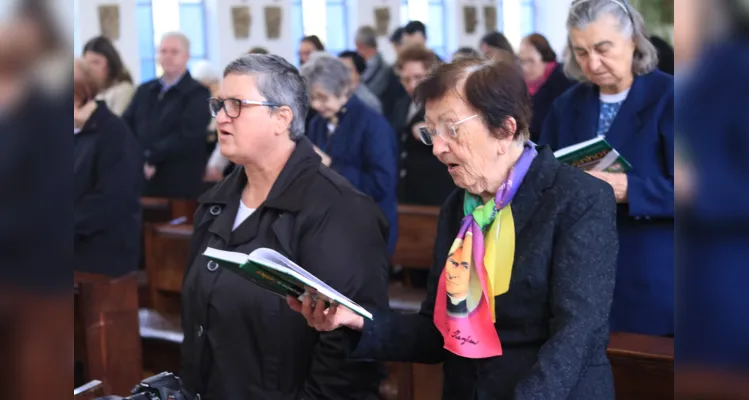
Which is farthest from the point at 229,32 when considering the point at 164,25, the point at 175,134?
the point at 175,134

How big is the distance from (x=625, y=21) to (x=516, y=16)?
14.8 metres

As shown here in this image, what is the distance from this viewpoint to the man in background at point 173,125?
614 centimetres

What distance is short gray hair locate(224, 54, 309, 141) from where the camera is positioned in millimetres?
2588

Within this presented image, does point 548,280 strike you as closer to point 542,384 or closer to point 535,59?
point 542,384

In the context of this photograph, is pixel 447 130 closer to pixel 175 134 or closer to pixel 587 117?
pixel 587 117

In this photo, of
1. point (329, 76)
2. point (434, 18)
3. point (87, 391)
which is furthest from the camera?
point (434, 18)

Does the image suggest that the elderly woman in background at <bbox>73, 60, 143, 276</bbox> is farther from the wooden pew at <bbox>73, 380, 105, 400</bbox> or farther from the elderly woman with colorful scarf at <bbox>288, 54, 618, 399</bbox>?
the elderly woman with colorful scarf at <bbox>288, 54, 618, 399</bbox>

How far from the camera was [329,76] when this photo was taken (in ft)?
15.1

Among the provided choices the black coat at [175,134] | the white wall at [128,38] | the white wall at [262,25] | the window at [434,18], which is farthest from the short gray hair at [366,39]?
the window at [434,18]

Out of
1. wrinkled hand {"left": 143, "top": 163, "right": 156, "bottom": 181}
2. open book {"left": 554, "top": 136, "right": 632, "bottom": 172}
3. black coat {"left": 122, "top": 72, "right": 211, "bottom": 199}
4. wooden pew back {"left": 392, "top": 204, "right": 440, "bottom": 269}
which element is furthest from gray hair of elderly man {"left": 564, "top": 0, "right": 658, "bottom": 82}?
wrinkled hand {"left": 143, "top": 163, "right": 156, "bottom": 181}

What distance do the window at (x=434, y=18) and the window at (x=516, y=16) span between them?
123 cm

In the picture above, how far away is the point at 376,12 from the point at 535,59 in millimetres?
9837

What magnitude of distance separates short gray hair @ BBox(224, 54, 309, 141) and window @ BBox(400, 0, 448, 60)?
13510mm

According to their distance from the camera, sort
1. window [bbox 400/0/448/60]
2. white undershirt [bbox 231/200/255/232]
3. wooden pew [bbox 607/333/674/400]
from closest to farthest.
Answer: wooden pew [bbox 607/333/674/400]
white undershirt [bbox 231/200/255/232]
window [bbox 400/0/448/60]
